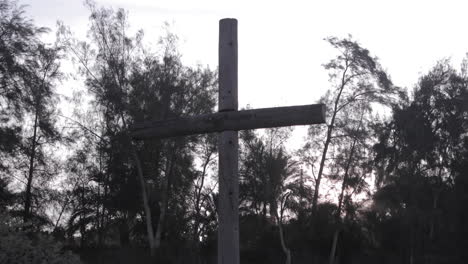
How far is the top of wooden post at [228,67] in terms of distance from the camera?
4.96 metres

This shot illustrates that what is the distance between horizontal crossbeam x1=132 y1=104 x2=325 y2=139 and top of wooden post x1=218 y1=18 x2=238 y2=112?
0.12 m

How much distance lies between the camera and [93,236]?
1373 inches

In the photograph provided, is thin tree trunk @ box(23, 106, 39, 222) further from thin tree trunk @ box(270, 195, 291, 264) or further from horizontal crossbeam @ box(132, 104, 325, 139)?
horizontal crossbeam @ box(132, 104, 325, 139)

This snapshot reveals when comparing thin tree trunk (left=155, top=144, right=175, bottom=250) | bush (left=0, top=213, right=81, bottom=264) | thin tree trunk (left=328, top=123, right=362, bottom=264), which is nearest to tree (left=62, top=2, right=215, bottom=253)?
thin tree trunk (left=155, top=144, right=175, bottom=250)

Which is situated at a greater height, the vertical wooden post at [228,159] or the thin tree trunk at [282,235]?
the thin tree trunk at [282,235]

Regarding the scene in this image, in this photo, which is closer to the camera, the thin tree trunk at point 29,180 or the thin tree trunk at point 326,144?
the thin tree trunk at point 29,180

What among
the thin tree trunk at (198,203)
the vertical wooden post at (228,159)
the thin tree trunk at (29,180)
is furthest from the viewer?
the thin tree trunk at (198,203)

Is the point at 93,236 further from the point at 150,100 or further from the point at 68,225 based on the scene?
the point at 150,100

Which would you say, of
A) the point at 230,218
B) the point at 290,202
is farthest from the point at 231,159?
the point at 290,202

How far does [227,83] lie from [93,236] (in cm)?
3179

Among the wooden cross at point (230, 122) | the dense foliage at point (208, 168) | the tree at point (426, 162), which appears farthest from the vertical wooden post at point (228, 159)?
the tree at point (426, 162)

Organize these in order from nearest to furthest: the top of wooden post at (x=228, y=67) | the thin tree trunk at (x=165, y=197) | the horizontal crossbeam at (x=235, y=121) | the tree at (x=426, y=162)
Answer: the horizontal crossbeam at (x=235, y=121) → the top of wooden post at (x=228, y=67) → the thin tree trunk at (x=165, y=197) → the tree at (x=426, y=162)

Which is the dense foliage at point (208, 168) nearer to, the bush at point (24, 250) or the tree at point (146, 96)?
the tree at point (146, 96)

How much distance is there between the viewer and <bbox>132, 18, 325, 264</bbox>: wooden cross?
4629mm
